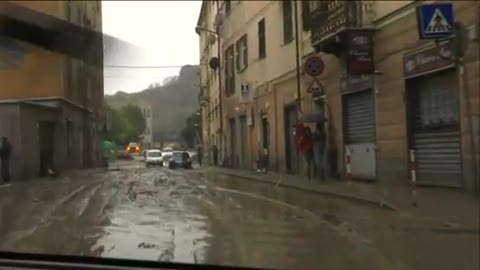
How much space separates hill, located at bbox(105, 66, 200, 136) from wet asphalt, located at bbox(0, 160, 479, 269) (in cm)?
23

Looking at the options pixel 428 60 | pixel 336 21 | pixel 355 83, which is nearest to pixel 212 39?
pixel 355 83

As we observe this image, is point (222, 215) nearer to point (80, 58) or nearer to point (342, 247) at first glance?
point (342, 247)

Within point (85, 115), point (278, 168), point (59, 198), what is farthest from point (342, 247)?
point (85, 115)

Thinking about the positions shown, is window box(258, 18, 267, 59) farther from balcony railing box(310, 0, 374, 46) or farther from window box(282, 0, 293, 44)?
balcony railing box(310, 0, 374, 46)

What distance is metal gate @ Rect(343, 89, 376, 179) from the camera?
18.4ft

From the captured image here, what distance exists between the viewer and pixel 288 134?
4.39 m

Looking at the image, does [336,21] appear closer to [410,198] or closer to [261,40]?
[410,198]

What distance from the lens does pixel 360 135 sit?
589 centimetres

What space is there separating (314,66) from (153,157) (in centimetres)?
171

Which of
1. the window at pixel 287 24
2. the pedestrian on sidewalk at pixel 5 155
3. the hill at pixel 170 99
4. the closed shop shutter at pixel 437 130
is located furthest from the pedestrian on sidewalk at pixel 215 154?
the closed shop shutter at pixel 437 130

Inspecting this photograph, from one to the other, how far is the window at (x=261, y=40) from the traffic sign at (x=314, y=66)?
30cm

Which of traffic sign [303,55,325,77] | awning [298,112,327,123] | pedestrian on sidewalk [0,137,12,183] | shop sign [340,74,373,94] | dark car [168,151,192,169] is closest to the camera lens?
pedestrian on sidewalk [0,137,12,183]

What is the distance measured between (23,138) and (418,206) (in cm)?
420

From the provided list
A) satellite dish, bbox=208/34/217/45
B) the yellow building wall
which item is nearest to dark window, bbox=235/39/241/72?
satellite dish, bbox=208/34/217/45
